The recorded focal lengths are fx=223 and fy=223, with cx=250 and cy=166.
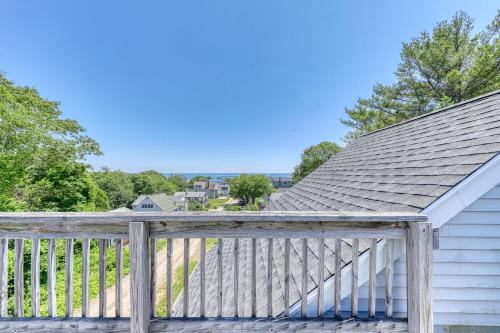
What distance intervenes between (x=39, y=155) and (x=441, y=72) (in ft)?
71.4

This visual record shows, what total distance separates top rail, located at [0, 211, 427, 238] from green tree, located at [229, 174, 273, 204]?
145 ft

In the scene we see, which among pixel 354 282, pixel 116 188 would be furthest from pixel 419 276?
pixel 116 188

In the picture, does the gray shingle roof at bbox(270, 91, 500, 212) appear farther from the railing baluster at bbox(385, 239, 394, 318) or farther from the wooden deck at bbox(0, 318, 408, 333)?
the wooden deck at bbox(0, 318, 408, 333)

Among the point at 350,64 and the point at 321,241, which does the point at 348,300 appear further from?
the point at 350,64

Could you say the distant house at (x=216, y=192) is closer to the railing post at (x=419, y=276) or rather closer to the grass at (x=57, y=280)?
the grass at (x=57, y=280)

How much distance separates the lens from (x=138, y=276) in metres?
1.33

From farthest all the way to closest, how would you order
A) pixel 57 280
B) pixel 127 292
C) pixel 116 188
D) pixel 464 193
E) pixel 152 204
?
1. pixel 116 188
2. pixel 152 204
3. pixel 127 292
4. pixel 57 280
5. pixel 464 193

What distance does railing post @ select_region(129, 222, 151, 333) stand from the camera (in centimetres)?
132

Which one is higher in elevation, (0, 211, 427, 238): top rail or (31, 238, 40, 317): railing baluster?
(0, 211, 427, 238): top rail

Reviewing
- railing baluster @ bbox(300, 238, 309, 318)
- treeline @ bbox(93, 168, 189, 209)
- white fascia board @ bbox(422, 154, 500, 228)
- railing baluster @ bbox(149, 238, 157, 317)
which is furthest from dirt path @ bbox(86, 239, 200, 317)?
treeline @ bbox(93, 168, 189, 209)

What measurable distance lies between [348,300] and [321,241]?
28.0 inches

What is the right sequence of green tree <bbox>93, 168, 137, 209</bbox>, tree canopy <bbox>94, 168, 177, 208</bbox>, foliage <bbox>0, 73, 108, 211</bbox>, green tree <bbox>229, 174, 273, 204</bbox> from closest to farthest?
foliage <bbox>0, 73, 108, 211</bbox>, green tree <bbox>93, 168, 137, 209</bbox>, tree canopy <bbox>94, 168, 177, 208</bbox>, green tree <bbox>229, 174, 273, 204</bbox>

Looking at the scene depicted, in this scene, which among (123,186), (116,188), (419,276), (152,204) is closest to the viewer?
(419,276)

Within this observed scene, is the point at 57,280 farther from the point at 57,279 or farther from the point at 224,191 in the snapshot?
the point at 224,191
